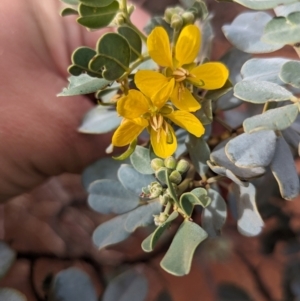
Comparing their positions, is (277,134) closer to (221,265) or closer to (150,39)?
(150,39)

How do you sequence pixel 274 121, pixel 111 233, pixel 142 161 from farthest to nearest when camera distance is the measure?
pixel 111 233 → pixel 142 161 → pixel 274 121

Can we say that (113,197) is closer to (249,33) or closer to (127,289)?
(127,289)

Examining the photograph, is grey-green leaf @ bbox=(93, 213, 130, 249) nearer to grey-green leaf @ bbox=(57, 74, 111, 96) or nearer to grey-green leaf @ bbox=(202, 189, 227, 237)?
grey-green leaf @ bbox=(202, 189, 227, 237)

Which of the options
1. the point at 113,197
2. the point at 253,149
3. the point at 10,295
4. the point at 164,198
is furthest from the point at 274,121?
the point at 10,295

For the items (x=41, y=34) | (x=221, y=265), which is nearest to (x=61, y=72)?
(x=41, y=34)

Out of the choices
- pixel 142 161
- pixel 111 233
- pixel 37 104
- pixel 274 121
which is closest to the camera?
pixel 274 121

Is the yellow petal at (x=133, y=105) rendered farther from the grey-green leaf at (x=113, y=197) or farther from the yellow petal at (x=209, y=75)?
the grey-green leaf at (x=113, y=197)

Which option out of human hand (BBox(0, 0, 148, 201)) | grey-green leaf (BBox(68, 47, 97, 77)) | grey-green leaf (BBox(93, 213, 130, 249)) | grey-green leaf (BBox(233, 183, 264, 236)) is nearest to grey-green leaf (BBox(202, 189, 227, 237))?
grey-green leaf (BBox(233, 183, 264, 236))
